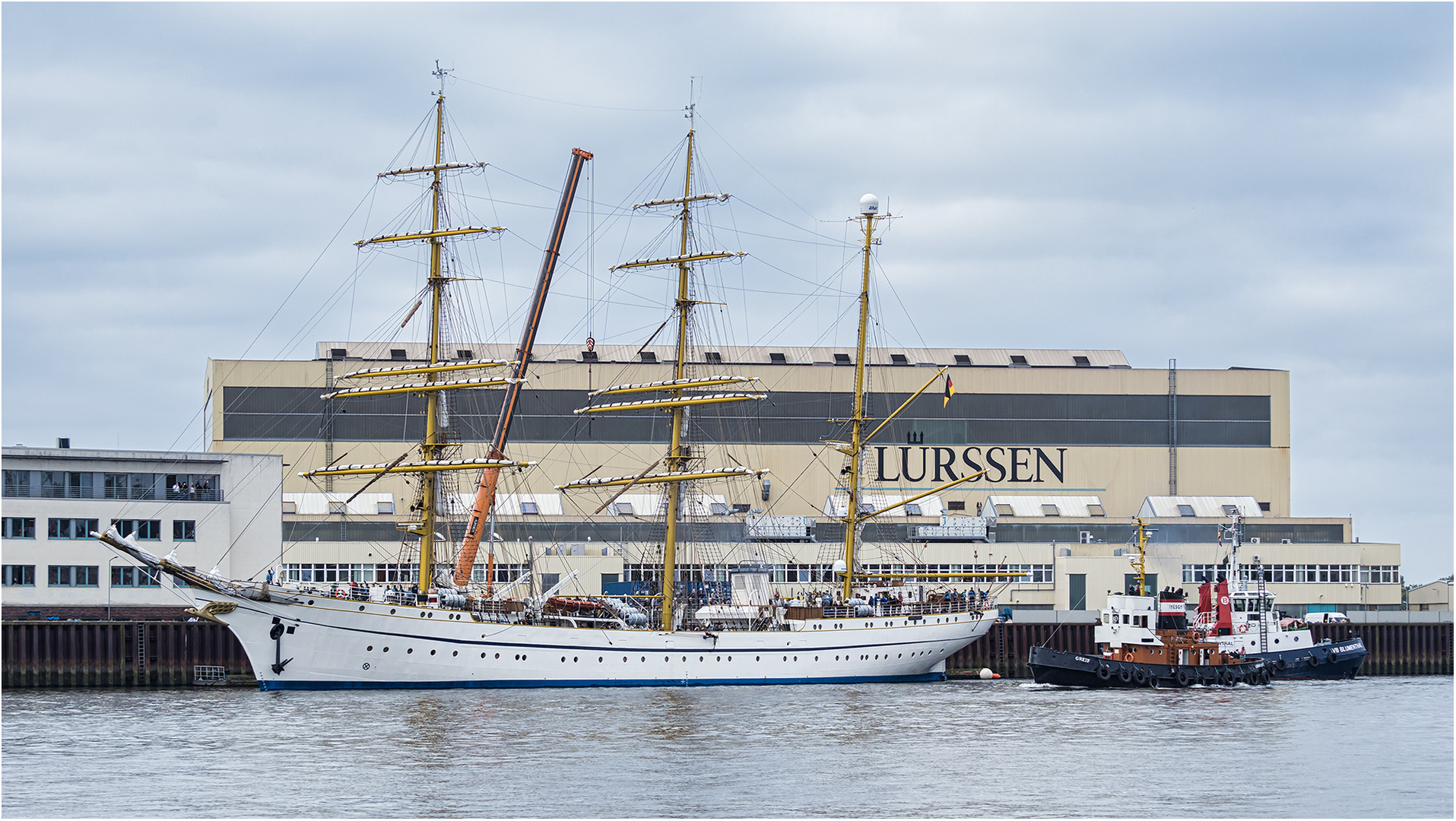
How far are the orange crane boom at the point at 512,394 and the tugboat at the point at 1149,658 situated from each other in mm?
24686

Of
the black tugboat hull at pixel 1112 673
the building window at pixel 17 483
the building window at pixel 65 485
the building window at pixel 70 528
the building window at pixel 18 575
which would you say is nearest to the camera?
the black tugboat hull at pixel 1112 673

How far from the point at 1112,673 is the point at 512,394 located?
3254 cm

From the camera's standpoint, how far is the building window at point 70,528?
76688 mm

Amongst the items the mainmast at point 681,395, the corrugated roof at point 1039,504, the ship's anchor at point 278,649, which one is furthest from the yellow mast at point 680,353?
the corrugated roof at point 1039,504

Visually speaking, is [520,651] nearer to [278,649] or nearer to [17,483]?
[278,649]

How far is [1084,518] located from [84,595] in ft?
194

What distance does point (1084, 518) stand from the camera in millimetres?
106438

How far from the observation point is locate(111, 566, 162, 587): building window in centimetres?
7731

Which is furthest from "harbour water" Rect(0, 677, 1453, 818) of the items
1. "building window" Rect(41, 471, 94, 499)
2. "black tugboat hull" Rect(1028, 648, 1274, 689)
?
"building window" Rect(41, 471, 94, 499)

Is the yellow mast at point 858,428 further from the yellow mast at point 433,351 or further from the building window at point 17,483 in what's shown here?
the building window at point 17,483

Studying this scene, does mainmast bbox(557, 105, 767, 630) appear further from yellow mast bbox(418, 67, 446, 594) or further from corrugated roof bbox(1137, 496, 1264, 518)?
corrugated roof bbox(1137, 496, 1264, 518)

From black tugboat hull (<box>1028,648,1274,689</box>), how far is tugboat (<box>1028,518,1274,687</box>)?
0.03 m

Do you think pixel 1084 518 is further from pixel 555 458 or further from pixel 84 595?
pixel 84 595

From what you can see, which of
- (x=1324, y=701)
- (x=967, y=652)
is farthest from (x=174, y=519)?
(x=1324, y=701)
